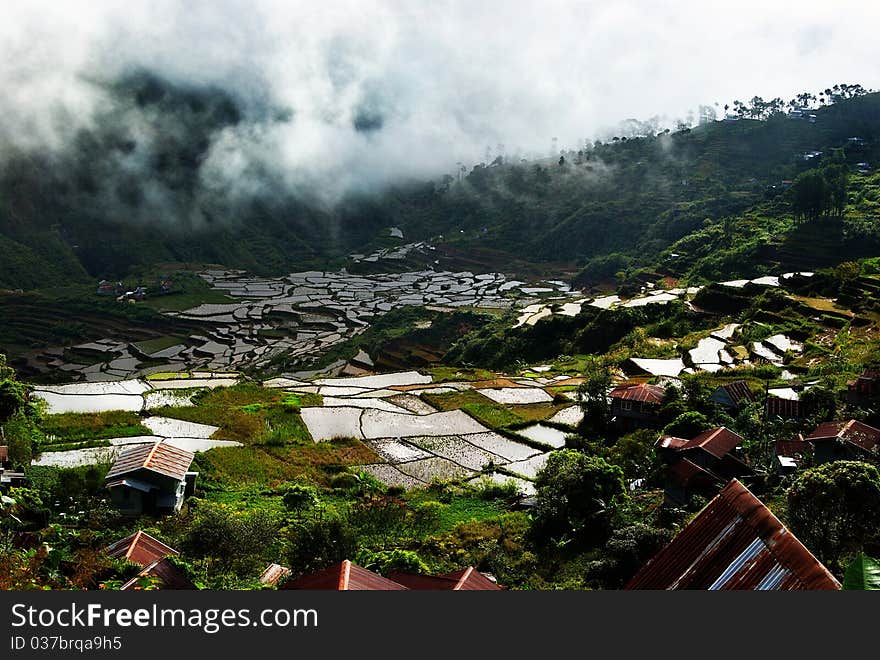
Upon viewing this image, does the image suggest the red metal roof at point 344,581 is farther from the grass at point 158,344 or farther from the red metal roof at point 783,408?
the grass at point 158,344

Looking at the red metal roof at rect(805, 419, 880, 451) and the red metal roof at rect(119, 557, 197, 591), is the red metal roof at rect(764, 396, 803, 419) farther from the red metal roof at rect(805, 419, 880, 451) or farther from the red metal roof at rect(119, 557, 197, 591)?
the red metal roof at rect(119, 557, 197, 591)

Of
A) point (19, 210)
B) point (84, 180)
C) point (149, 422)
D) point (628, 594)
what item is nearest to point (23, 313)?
point (19, 210)

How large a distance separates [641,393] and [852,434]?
7.84m

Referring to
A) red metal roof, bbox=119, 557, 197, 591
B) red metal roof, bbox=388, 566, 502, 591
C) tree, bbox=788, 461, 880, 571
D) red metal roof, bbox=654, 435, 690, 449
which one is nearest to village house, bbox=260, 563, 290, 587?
red metal roof, bbox=119, 557, 197, 591

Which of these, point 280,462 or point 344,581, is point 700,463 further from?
point 344,581

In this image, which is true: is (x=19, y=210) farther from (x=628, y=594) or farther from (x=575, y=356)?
(x=628, y=594)

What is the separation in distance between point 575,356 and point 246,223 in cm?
7040

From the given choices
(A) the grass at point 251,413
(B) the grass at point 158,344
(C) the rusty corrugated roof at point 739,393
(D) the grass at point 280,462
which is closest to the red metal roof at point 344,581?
(D) the grass at point 280,462

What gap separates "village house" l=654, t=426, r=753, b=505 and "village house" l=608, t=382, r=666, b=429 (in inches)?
145

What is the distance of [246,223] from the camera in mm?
98438

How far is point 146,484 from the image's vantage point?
50.4ft

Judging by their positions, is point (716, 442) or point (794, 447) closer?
point (716, 442)

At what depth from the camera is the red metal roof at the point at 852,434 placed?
15516 mm

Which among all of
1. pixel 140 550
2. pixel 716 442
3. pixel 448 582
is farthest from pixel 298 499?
pixel 716 442
